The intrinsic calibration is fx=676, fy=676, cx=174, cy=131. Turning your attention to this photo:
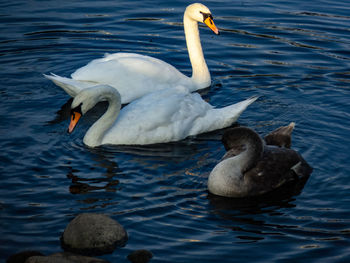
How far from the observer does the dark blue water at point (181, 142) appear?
Answer: 6.84 metres

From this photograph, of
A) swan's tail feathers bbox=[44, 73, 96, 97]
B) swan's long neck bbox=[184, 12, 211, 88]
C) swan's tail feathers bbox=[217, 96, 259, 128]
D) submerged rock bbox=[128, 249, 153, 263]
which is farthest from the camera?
swan's long neck bbox=[184, 12, 211, 88]

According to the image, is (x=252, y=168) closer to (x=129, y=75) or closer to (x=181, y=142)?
(x=181, y=142)

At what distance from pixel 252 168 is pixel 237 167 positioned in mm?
198

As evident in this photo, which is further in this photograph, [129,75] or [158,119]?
[129,75]

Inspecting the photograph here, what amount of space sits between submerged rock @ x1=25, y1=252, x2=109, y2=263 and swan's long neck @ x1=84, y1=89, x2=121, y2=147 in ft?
10.0

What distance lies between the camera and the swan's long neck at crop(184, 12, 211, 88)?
11625 millimetres

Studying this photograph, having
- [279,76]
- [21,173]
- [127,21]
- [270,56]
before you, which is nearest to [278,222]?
[21,173]

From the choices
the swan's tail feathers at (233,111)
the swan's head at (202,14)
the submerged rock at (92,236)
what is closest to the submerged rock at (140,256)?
the submerged rock at (92,236)

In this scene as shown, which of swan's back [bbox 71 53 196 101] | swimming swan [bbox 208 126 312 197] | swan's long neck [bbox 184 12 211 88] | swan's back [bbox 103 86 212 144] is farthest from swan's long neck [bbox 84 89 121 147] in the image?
swan's long neck [bbox 184 12 211 88]

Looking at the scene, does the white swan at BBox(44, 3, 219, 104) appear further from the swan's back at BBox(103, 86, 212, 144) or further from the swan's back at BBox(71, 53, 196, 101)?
the swan's back at BBox(103, 86, 212, 144)

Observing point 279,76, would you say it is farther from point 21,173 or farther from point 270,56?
point 21,173

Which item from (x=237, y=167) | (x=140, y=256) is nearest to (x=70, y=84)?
(x=237, y=167)

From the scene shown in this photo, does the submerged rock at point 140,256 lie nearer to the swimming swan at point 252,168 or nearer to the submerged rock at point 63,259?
the submerged rock at point 63,259

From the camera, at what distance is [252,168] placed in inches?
313
